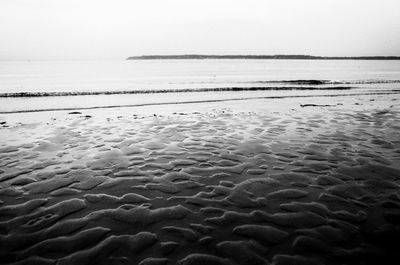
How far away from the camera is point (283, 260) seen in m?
4.04

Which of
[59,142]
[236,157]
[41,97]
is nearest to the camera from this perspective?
[236,157]

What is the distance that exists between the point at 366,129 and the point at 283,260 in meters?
11.1

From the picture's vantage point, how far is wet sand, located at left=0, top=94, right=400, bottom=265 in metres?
4.27

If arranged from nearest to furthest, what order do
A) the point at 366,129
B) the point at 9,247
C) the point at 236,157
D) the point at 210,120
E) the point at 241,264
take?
the point at 241,264
the point at 9,247
the point at 236,157
the point at 366,129
the point at 210,120

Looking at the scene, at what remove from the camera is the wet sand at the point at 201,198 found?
427 cm

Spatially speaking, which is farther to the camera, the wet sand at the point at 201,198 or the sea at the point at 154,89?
the sea at the point at 154,89

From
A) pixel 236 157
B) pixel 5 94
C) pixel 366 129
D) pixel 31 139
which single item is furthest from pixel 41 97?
pixel 366 129

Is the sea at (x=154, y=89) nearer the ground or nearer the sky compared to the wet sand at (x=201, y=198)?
nearer the sky

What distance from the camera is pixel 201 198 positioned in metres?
6.00

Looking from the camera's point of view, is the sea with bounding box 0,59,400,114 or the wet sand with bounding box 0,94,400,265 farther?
the sea with bounding box 0,59,400,114

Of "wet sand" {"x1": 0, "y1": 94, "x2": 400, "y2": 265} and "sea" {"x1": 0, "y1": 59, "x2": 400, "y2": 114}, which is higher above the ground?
"sea" {"x1": 0, "y1": 59, "x2": 400, "y2": 114}

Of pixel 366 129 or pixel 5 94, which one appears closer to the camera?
pixel 366 129

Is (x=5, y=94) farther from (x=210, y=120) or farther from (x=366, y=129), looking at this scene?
(x=366, y=129)

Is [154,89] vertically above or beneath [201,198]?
above
